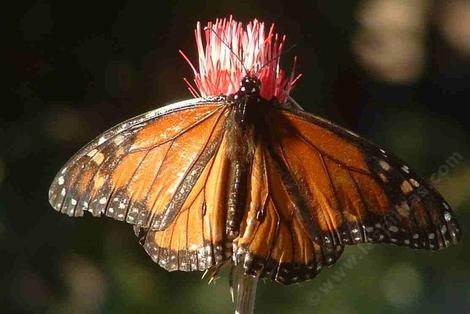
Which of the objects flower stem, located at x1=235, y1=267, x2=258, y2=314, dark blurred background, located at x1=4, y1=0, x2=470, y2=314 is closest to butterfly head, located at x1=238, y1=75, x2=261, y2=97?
flower stem, located at x1=235, y1=267, x2=258, y2=314

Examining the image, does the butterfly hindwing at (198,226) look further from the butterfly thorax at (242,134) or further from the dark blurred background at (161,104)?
the dark blurred background at (161,104)

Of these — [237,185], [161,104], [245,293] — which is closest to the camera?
[245,293]

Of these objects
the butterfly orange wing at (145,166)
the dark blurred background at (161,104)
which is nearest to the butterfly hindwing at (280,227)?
the butterfly orange wing at (145,166)

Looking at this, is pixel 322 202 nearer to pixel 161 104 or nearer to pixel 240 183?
pixel 240 183

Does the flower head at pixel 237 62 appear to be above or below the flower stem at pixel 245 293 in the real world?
above

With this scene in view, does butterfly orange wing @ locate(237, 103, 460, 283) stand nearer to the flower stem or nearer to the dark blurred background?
the flower stem

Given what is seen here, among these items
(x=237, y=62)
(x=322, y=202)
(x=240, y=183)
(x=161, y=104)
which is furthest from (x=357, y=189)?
(x=161, y=104)

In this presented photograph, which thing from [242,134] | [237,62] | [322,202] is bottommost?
[322,202]
